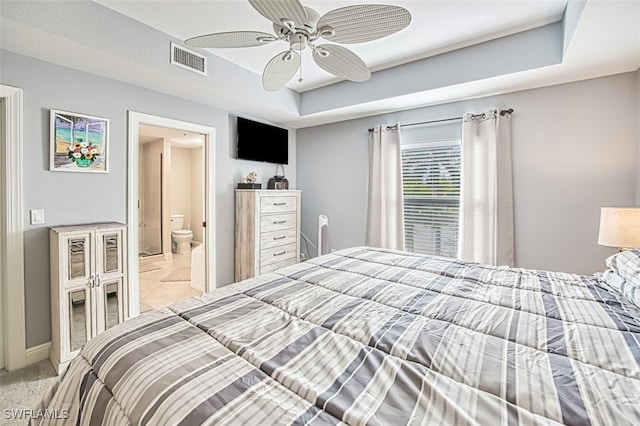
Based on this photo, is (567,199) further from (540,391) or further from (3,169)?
(3,169)

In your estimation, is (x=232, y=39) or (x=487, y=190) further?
(x=487, y=190)

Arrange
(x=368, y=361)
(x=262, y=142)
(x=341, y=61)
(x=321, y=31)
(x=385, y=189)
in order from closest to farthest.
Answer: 1. (x=368, y=361)
2. (x=321, y=31)
3. (x=341, y=61)
4. (x=385, y=189)
5. (x=262, y=142)

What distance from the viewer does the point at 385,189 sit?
3.95 metres

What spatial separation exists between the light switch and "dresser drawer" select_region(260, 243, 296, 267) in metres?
2.10

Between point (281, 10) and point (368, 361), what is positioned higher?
point (281, 10)

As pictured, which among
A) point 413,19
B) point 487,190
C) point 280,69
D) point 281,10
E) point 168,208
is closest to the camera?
point 281,10

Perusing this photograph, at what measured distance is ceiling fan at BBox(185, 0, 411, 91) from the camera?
4.79 feet

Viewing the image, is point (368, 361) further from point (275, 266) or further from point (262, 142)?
point (262, 142)

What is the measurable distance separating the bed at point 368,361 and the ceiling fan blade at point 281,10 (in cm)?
146

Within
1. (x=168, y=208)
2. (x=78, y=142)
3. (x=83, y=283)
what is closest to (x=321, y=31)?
(x=78, y=142)

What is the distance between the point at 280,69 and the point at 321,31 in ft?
1.80

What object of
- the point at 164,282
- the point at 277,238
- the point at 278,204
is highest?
the point at 278,204

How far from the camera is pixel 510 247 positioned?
3127 millimetres

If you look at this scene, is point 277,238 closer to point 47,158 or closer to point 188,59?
point 188,59
